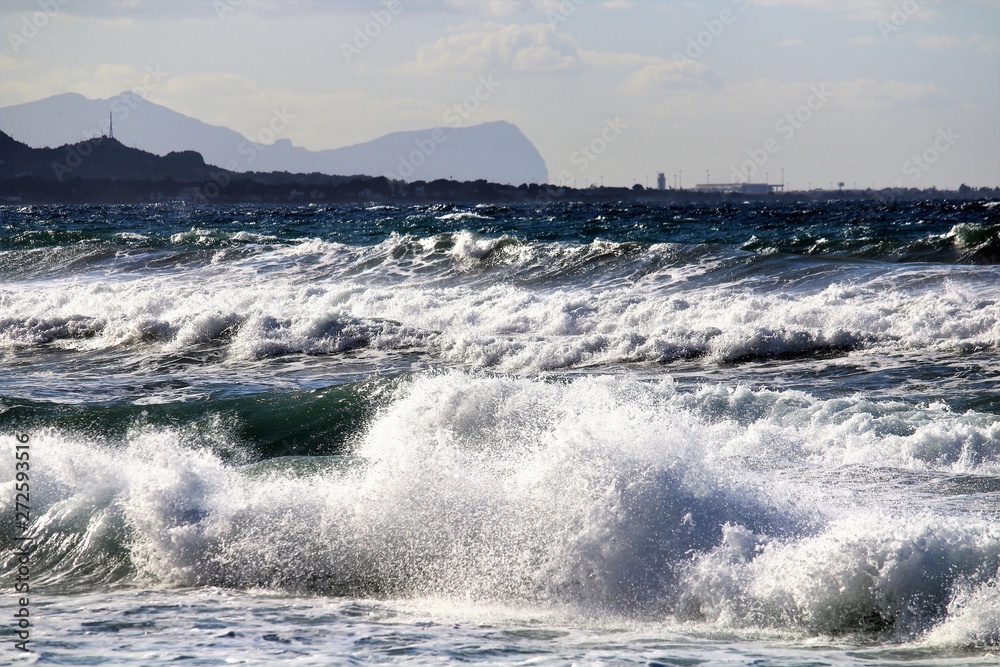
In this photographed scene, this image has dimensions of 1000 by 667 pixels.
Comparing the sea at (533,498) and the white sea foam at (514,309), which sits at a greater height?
the white sea foam at (514,309)

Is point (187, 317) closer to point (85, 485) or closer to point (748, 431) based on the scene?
point (85, 485)

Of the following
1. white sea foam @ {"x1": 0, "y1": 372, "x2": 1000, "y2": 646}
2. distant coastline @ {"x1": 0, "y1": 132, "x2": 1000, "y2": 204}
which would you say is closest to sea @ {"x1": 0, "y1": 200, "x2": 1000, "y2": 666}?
white sea foam @ {"x1": 0, "y1": 372, "x2": 1000, "y2": 646}

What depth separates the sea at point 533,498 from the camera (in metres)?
4.70

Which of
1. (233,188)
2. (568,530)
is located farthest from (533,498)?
(233,188)

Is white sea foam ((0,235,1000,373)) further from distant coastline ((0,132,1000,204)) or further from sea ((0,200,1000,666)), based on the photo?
distant coastline ((0,132,1000,204))

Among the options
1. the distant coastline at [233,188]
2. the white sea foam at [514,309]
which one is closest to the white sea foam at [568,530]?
the white sea foam at [514,309]

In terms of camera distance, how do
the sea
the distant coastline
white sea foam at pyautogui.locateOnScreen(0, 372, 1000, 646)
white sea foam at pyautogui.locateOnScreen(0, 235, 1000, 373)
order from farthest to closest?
the distant coastline, white sea foam at pyautogui.locateOnScreen(0, 235, 1000, 373), white sea foam at pyautogui.locateOnScreen(0, 372, 1000, 646), the sea

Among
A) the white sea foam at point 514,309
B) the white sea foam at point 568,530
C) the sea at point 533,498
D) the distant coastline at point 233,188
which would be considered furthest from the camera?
the distant coastline at point 233,188

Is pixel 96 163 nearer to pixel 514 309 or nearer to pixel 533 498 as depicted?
pixel 514 309

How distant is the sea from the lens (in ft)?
15.4

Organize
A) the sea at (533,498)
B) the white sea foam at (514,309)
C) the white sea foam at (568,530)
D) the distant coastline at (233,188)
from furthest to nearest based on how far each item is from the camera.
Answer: the distant coastline at (233,188), the white sea foam at (514,309), the white sea foam at (568,530), the sea at (533,498)

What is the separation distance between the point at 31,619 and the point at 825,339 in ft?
35.8

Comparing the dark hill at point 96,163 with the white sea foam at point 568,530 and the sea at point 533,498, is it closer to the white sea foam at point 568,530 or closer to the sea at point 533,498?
the sea at point 533,498

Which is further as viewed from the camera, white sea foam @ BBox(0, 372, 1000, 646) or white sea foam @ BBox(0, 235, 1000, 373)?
white sea foam @ BBox(0, 235, 1000, 373)
